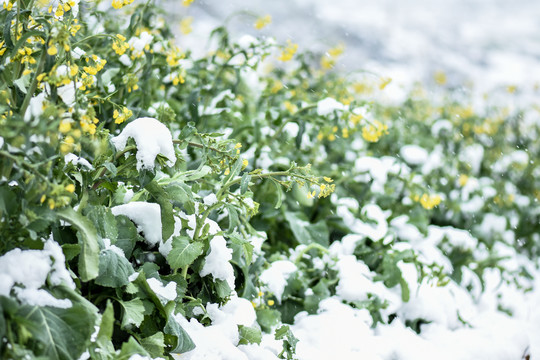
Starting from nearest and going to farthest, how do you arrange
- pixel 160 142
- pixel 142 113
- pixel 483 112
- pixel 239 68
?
pixel 160 142 < pixel 142 113 < pixel 239 68 < pixel 483 112

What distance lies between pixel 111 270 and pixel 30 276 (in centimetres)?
23

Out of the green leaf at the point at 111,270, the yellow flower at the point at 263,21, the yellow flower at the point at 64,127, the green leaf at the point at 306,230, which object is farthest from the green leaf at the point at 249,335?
the yellow flower at the point at 263,21

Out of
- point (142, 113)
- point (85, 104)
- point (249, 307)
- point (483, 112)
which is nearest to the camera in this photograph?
point (85, 104)

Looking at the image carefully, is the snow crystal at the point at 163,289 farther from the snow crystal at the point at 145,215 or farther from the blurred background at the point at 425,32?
the blurred background at the point at 425,32

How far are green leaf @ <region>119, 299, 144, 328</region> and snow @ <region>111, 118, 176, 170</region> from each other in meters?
0.35

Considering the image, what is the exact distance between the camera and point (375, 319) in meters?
2.27

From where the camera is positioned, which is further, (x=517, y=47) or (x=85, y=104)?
(x=517, y=47)

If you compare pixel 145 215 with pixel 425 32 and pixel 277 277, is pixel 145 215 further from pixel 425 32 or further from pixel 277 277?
pixel 425 32

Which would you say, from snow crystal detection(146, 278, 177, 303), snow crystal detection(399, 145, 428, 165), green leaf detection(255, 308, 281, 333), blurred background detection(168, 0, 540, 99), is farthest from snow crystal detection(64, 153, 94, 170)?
blurred background detection(168, 0, 540, 99)

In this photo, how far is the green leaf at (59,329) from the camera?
1.14 meters

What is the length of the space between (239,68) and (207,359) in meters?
1.38

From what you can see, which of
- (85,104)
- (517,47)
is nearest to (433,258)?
(85,104)

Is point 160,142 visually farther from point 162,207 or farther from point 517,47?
point 517,47

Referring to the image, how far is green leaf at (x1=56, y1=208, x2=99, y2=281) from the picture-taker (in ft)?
4.09
